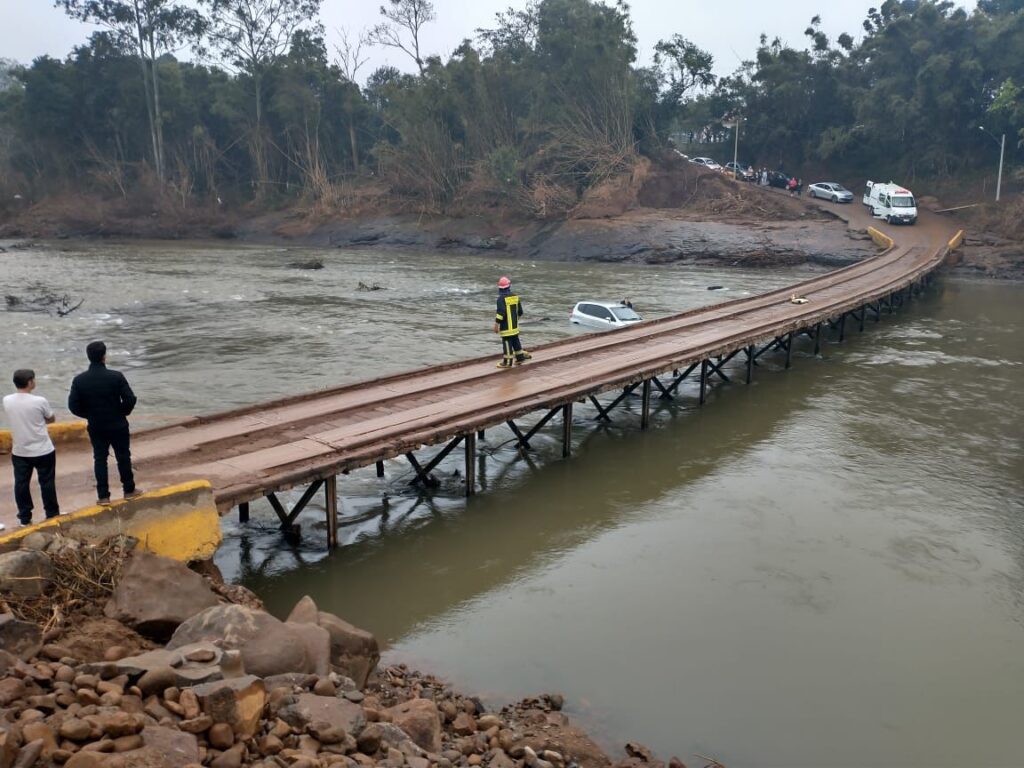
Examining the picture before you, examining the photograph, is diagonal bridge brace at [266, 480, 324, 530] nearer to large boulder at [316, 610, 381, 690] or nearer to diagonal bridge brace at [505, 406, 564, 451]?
large boulder at [316, 610, 381, 690]

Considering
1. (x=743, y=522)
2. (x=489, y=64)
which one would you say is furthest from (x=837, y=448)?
(x=489, y=64)

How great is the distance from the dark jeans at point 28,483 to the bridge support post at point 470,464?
6.24 metres

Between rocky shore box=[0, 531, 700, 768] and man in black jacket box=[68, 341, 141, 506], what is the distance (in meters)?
0.78

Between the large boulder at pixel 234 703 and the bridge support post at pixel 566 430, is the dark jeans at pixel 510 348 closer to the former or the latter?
the bridge support post at pixel 566 430

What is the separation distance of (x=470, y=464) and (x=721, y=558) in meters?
4.11

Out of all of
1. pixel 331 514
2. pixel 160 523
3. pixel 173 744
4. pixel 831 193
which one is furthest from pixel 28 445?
pixel 831 193

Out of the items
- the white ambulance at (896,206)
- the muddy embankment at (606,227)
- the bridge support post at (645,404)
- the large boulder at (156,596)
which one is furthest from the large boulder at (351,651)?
the white ambulance at (896,206)

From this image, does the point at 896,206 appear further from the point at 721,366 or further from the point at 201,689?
the point at 201,689

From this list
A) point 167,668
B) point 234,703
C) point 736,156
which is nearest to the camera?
point 234,703

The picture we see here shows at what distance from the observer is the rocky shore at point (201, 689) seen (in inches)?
205

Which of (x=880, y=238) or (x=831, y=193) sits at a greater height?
(x=831, y=193)

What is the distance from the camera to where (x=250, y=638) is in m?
6.86

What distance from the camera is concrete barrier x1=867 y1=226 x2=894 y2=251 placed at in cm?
4136

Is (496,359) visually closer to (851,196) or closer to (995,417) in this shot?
(995,417)
